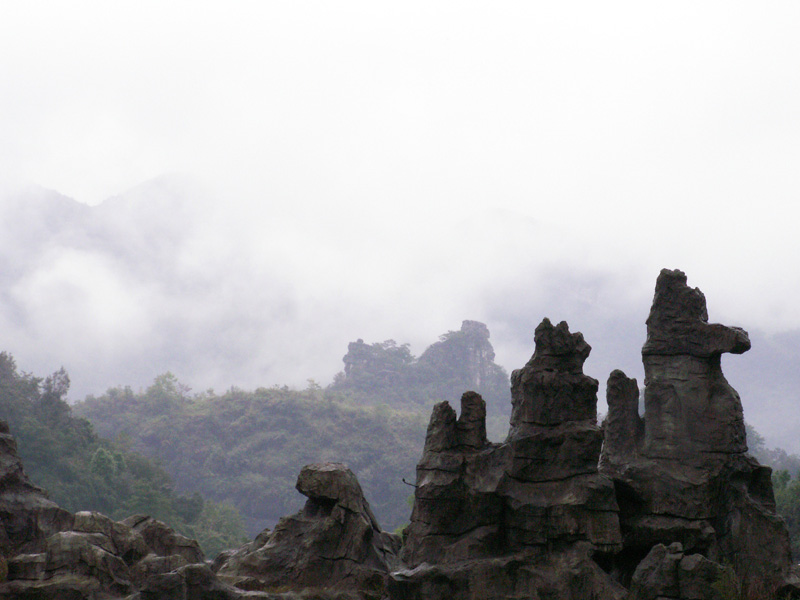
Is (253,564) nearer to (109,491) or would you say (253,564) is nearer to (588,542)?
(588,542)

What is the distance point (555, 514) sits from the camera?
15.0 meters

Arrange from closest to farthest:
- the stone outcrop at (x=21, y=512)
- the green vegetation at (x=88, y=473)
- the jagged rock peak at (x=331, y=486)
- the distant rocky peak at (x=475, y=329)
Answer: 1. the jagged rock peak at (x=331, y=486)
2. the stone outcrop at (x=21, y=512)
3. the green vegetation at (x=88, y=473)
4. the distant rocky peak at (x=475, y=329)

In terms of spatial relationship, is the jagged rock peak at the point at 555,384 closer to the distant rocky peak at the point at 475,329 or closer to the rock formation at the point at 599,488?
the rock formation at the point at 599,488

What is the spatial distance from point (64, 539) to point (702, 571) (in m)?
11.9

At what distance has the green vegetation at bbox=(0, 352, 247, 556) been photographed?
4722 cm

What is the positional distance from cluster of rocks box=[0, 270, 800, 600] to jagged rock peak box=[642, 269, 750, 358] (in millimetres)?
29

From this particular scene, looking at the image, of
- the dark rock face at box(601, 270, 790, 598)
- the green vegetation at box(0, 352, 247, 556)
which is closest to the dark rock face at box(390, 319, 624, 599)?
the dark rock face at box(601, 270, 790, 598)

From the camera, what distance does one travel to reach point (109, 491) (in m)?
48.0

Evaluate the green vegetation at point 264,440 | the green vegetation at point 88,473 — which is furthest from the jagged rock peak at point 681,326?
the green vegetation at point 264,440

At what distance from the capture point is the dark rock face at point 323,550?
54.5ft

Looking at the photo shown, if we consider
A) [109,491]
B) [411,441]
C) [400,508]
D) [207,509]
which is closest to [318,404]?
[411,441]

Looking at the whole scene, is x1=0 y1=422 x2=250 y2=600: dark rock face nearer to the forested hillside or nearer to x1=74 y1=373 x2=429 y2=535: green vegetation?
the forested hillside

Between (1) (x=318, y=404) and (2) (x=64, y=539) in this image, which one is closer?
(2) (x=64, y=539)

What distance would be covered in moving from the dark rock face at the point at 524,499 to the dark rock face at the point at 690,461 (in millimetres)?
1337
